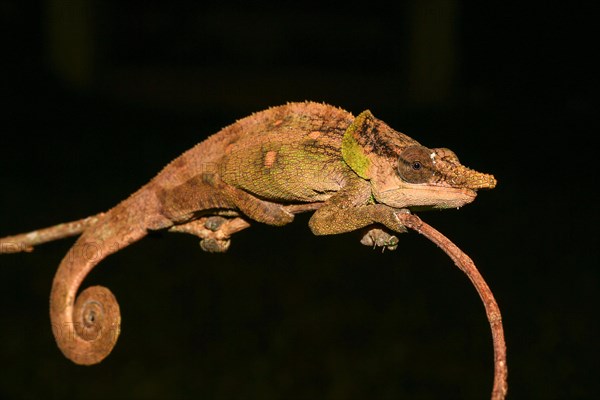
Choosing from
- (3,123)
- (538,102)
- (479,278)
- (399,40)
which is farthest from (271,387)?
(399,40)

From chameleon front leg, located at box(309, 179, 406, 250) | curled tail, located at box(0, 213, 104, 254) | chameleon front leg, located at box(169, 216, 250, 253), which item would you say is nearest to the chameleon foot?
chameleon front leg, located at box(309, 179, 406, 250)

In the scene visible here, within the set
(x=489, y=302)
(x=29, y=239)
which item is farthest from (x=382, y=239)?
(x=29, y=239)

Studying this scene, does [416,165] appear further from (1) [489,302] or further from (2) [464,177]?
(1) [489,302]

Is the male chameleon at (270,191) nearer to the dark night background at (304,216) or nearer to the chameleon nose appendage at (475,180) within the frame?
the chameleon nose appendage at (475,180)

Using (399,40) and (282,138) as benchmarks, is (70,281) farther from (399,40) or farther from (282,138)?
(399,40)

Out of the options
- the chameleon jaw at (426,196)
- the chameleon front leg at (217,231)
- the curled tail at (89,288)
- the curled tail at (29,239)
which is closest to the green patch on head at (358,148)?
the chameleon jaw at (426,196)

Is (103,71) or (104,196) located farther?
(103,71)

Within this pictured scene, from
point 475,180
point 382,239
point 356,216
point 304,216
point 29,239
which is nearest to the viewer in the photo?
point 475,180
